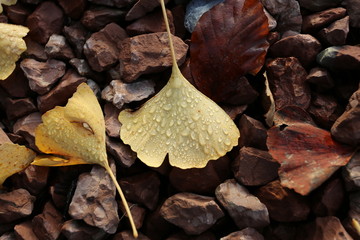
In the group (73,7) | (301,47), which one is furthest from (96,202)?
(301,47)

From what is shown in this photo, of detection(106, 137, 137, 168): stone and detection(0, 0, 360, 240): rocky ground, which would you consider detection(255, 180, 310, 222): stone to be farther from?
detection(106, 137, 137, 168): stone

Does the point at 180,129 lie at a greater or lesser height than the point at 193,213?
greater

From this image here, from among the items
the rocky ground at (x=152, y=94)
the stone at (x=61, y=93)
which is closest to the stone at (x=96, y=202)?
the rocky ground at (x=152, y=94)

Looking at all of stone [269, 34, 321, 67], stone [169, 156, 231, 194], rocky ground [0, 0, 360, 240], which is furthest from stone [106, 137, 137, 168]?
stone [269, 34, 321, 67]

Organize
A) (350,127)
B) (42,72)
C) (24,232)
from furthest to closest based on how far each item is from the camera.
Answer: (42,72) → (24,232) → (350,127)

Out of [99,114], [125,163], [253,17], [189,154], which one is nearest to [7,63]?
[99,114]

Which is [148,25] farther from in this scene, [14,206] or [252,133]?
[14,206]

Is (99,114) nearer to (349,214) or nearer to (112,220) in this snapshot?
(112,220)
